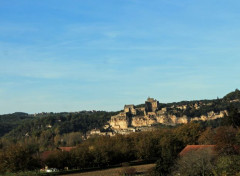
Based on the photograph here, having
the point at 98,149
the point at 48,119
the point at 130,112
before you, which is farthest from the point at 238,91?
the point at 98,149

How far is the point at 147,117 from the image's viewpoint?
169 metres

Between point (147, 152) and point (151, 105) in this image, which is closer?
point (147, 152)

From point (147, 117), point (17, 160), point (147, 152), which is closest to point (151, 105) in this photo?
point (147, 117)

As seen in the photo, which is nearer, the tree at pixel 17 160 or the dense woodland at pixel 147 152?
the dense woodland at pixel 147 152

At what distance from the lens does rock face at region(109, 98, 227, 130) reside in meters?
156

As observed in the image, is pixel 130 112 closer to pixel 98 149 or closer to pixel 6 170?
pixel 98 149

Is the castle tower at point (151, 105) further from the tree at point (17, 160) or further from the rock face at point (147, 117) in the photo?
the tree at point (17, 160)

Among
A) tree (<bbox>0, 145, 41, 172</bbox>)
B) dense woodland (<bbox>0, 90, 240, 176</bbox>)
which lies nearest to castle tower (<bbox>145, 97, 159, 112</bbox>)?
dense woodland (<bbox>0, 90, 240, 176</bbox>)

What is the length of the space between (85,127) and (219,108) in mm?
64798

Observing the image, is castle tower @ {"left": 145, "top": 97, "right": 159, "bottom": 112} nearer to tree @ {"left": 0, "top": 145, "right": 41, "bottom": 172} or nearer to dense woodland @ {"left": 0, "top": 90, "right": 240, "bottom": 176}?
dense woodland @ {"left": 0, "top": 90, "right": 240, "bottom": 176}

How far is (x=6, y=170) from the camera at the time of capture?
177ft

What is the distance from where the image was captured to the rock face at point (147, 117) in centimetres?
15588

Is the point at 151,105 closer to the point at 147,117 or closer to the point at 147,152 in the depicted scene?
the point at 147,117

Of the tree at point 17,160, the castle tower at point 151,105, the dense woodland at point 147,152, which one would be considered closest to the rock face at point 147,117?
the castle tower at point 151,105
